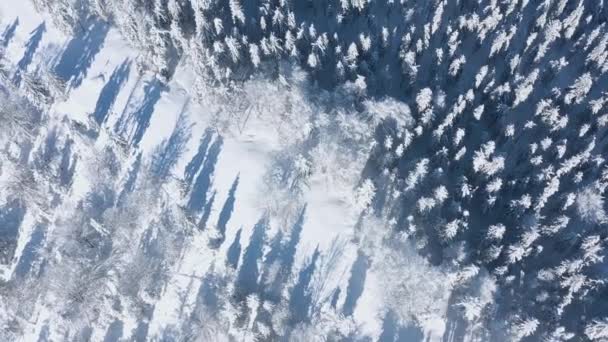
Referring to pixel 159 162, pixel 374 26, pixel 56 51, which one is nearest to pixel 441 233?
pixel 374 26

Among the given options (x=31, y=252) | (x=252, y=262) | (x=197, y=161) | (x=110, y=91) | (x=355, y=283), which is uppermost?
(x=110, y=91)

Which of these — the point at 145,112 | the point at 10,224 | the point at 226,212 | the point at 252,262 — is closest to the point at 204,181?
the point at 226,212

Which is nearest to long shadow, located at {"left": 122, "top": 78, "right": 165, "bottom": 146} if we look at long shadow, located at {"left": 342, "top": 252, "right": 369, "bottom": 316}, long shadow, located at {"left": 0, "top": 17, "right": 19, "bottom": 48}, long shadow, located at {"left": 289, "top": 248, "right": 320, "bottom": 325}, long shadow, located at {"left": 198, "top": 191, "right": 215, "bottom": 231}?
long shadow, located at {"left": 198, "top": 191, "right": 215, "bottom": 231}

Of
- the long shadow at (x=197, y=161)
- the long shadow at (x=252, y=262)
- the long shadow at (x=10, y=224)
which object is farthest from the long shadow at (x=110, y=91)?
the long shadow at (x=252, y=262)

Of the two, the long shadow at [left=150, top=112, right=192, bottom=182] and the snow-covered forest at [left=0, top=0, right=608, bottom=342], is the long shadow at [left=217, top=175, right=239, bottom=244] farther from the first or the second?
the long shadow at [left=150, top=112, right=192, bottom=182]

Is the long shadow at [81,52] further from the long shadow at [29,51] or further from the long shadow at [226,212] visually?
the long shadow at [226,212]

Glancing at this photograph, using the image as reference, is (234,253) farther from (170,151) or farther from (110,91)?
Answer: (110,91)
